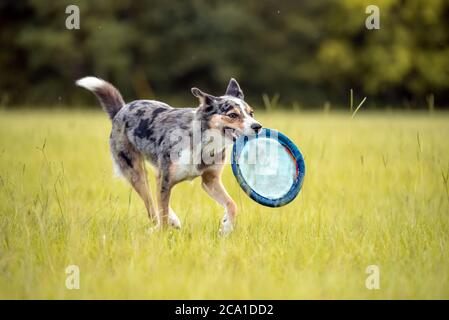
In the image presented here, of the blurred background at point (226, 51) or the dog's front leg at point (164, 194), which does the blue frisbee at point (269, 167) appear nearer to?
the dog's front leg at point (164, 194)

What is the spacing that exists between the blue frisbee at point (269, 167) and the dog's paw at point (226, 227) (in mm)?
317

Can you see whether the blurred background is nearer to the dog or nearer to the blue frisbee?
the dog

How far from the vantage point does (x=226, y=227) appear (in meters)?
4.84

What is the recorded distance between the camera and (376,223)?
5098mm

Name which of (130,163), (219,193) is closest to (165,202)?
(219,193)

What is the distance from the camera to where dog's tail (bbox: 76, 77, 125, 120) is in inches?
231

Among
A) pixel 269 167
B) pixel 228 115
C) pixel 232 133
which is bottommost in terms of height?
pixel 269 167

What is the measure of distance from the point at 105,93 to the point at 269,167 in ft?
6.24

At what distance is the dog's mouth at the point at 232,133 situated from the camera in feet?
15.8

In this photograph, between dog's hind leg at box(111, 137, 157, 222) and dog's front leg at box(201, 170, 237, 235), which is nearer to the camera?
dog's front leg at box(201, 170, 237, 235)

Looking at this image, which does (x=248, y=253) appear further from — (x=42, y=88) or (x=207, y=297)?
(x=42, y=88)

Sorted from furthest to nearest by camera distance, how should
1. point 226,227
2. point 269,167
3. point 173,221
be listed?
point 269,167 < point 173,221 < point 226,227

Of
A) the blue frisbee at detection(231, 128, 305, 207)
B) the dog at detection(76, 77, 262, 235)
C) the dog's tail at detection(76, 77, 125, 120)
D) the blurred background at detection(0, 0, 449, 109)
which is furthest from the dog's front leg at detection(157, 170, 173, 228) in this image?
the blurred background at detection(0, 0, 449, 109)

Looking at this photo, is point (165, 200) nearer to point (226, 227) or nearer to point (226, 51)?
point (226, 227)
